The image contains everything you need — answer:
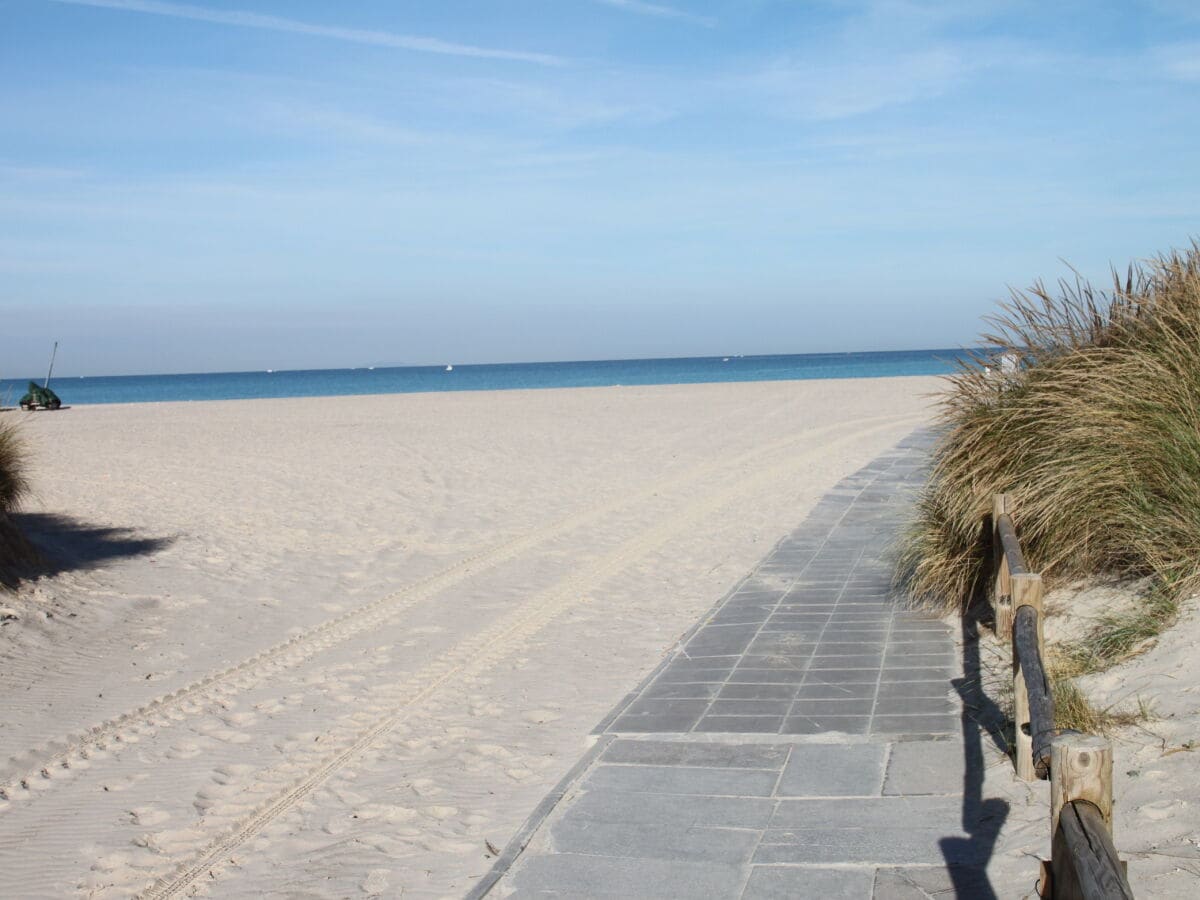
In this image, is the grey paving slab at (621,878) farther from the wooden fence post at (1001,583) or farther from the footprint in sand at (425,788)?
the wooden fence post at (1001,583)

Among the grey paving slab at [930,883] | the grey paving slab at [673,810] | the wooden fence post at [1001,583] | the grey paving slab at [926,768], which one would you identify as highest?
the wooden fence post at [1001,583]

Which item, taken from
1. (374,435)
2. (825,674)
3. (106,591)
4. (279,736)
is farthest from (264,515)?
(374,435)

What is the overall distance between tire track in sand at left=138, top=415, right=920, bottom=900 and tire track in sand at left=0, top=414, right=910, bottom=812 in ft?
2.86

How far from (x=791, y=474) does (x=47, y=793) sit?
11295mm

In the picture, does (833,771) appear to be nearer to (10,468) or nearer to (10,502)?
(10,502)

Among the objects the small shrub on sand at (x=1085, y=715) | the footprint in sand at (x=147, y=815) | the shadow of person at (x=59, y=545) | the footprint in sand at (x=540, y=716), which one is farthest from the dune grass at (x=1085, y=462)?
the shadow of person at (x=59, y=545)

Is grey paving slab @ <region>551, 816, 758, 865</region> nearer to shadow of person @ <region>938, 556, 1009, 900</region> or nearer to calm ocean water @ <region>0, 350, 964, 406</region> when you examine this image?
shadow of person @ <region>938, 556, 1009, 900</region>

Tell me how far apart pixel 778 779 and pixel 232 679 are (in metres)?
3.55

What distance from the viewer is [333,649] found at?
7172 mm

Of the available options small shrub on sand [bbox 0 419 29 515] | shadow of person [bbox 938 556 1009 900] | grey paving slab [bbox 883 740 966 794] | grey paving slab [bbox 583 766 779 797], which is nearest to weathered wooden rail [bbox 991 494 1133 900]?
shadow of person [bbox 938 556 1009 900]

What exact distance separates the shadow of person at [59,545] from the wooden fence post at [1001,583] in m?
6.54

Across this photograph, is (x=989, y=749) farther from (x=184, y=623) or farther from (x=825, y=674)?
(x=184, y=623)

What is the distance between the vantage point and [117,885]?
4.09 m

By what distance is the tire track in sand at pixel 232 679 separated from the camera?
5.21m
